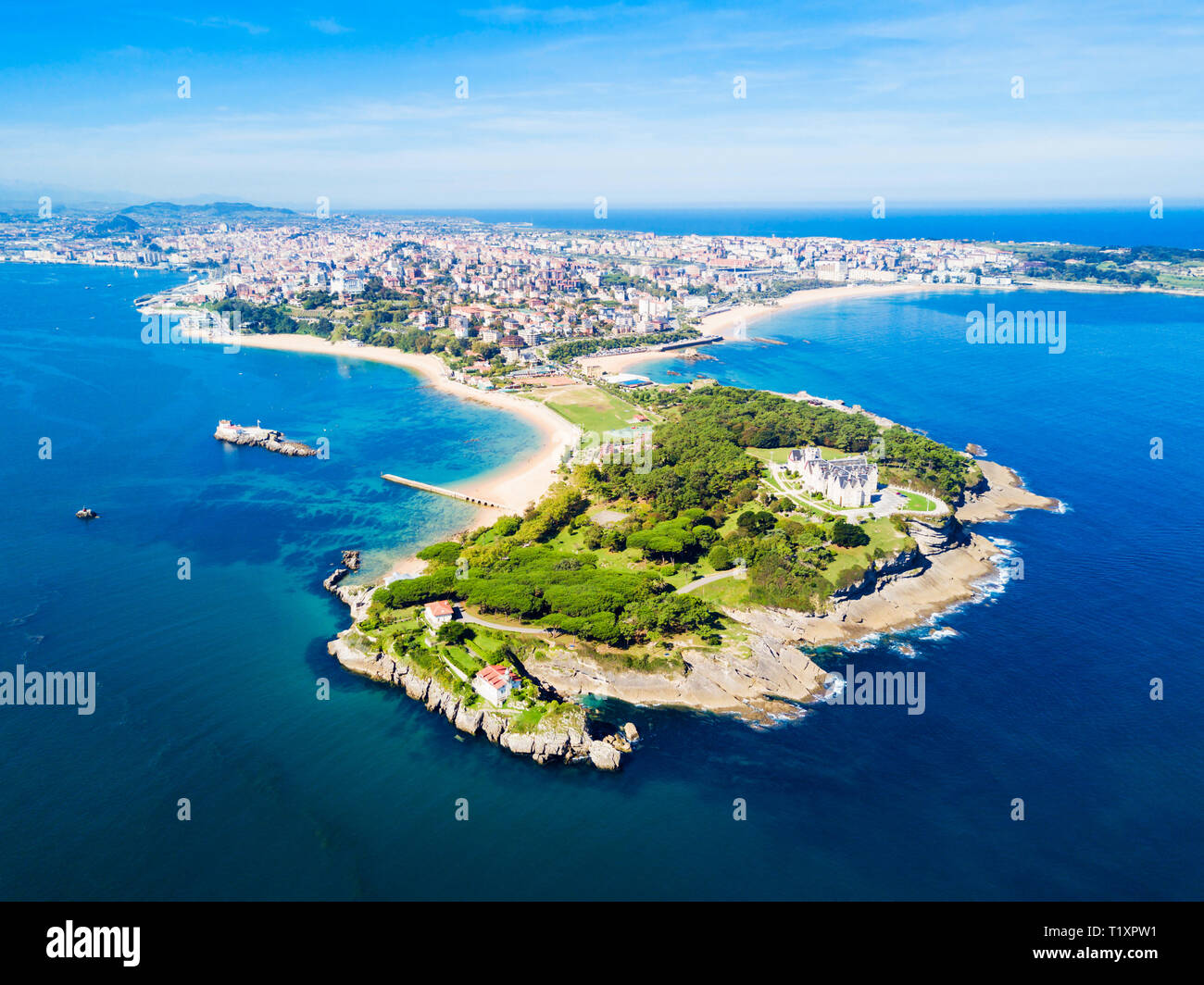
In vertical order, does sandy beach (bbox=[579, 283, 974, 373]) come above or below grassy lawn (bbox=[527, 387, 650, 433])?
above

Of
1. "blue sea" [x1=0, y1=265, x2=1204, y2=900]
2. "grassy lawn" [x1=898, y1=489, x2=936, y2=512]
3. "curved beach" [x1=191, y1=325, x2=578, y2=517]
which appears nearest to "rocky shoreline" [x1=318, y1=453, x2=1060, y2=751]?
"blue sea" [x1=0, y1=265, x2=1204, y2=900]

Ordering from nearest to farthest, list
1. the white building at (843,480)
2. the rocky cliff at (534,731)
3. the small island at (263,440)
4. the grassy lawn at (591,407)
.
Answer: the rocky cliff at (534,731) → the white building at (843,480) → the small island at (263,440) → the grassy lawn at (591,407)

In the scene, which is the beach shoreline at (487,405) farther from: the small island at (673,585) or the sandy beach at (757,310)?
the sandy beach at (757,310)

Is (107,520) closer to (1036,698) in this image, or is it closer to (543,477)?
(543,477)

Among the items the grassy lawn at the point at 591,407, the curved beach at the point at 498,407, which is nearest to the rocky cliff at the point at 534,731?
the curved beach at the point at 498,407

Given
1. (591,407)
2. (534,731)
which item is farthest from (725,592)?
(591,407)

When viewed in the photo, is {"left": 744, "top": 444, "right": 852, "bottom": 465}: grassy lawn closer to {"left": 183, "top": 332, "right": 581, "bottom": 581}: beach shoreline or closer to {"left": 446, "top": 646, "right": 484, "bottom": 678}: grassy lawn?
{"left": 183, "top": 332, "right": 581, "bottom": 581}: beach shoreline

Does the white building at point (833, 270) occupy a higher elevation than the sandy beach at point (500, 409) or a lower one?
higher

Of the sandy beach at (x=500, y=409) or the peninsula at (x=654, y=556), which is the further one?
the sandy beach at (x=500, y=409)
